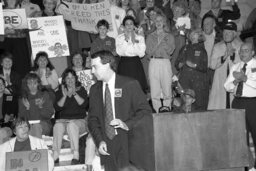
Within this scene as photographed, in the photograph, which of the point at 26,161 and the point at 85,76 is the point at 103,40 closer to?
the point at 85,76

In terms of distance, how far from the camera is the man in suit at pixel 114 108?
5789 millimetres

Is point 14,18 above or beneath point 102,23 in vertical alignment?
above

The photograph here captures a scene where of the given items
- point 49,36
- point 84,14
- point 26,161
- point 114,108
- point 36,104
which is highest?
point 84,14

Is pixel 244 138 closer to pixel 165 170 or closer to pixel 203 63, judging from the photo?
pixel 165 170

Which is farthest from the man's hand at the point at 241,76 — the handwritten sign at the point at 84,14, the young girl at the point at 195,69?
the handwritten sign at the point at 84,14

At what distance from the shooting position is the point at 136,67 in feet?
33.1

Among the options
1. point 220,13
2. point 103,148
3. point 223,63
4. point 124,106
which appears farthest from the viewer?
point 220,13

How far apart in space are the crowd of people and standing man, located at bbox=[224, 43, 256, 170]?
14mm

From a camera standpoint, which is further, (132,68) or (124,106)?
(132,68)

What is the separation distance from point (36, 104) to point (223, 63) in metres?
3.29

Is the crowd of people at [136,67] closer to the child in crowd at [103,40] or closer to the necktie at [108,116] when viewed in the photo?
the child in crowd at [103,40]

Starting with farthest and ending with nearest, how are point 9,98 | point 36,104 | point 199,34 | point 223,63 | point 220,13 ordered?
1. point 220,13
2. point 199,34
3. point 223,63
4. point 9,98
5. point 36,104

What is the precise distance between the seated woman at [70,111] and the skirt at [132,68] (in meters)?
1.13

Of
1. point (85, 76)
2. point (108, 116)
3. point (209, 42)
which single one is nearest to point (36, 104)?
point (85, 76)
